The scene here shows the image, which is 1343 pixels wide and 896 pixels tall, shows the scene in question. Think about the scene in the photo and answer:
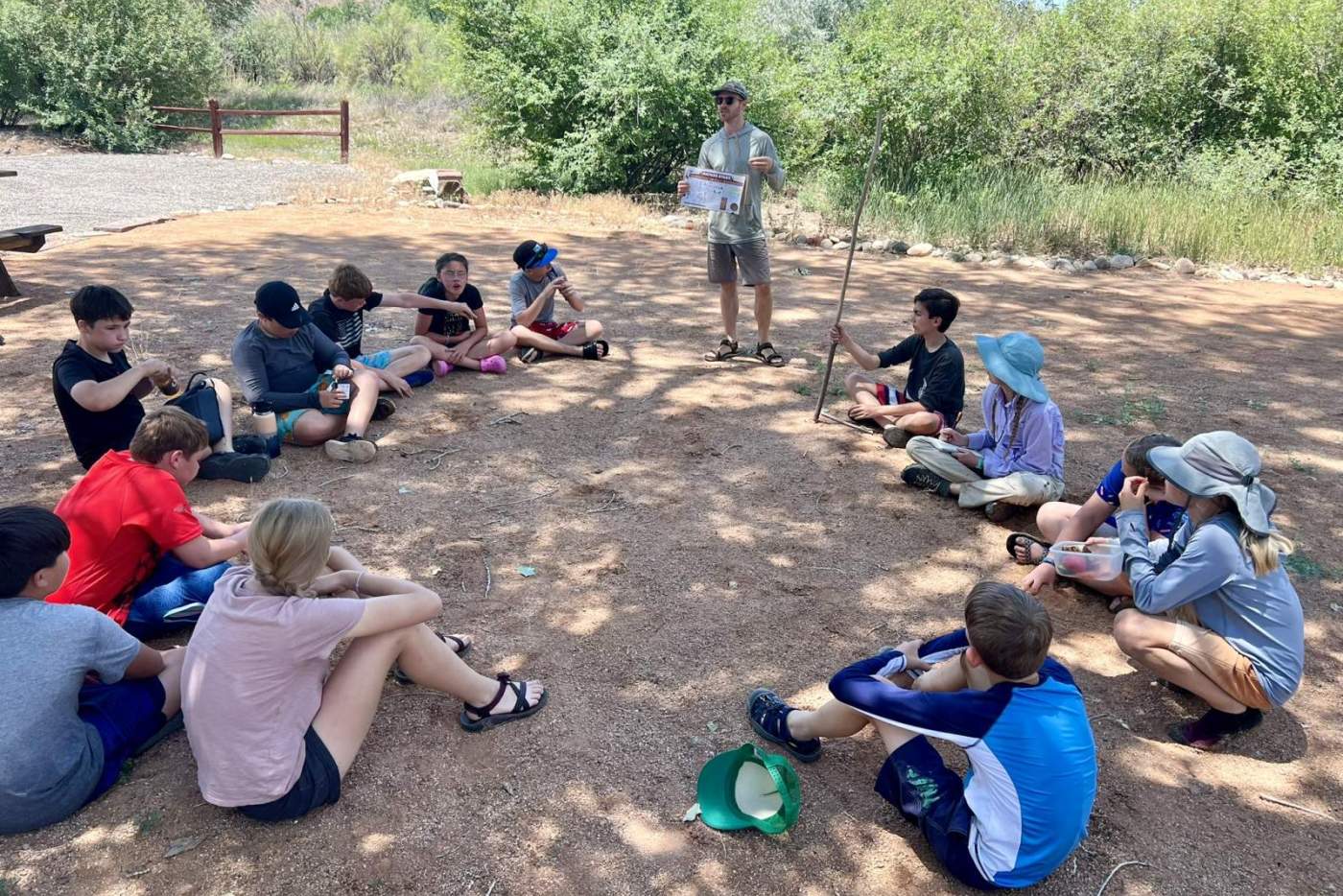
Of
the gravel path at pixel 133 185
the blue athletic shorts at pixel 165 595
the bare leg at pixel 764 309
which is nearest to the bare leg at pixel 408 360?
the bare leg at pixel 764 309

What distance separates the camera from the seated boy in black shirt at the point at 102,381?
4.29 m

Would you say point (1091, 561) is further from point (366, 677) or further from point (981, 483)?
point (366, 677)

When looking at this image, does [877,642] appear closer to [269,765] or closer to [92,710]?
[269,765]

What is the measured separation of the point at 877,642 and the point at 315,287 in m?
6.38

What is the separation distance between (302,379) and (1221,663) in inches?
173

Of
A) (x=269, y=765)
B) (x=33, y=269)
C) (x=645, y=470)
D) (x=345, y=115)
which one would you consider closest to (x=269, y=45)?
(x=345, y=115)

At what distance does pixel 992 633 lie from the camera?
2.51 m

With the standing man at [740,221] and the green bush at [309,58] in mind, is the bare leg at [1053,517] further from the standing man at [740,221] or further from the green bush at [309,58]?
the green bush at [309,58]

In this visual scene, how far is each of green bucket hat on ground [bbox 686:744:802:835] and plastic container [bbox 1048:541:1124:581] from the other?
1628 mm

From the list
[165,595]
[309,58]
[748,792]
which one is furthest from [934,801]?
[309,58]

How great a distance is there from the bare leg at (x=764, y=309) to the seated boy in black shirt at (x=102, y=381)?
356cm

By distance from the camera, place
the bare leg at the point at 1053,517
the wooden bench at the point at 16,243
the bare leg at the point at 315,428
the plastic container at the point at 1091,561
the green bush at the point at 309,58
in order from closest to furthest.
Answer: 1. the plastic container at the point at 1091,561
2. the bare leg at the point at 1053,517
3. the bare leg at the point at 315,428
4. the wooden bench at the point at 16,243
5. the green bush at the point at 309,58

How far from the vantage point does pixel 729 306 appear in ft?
22.6

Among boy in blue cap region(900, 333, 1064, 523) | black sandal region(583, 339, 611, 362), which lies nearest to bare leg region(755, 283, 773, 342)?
black sandal region(583, 339, 611, 362)
